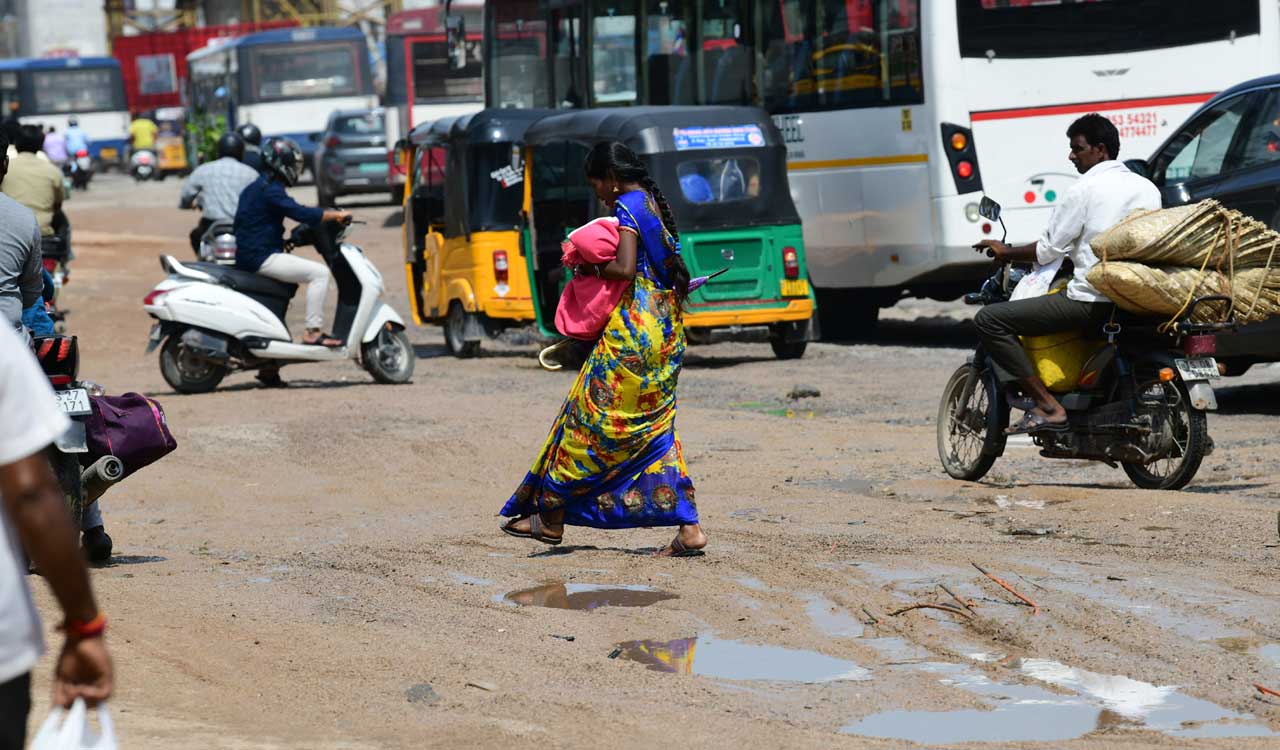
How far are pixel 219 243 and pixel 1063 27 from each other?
22.1 ft

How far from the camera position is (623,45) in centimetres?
1962

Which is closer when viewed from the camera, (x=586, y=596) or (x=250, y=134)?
(x=586, y=596)

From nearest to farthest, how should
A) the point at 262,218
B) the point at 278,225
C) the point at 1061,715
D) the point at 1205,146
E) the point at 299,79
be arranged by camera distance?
the point at 1061,715 → the point at 1205,146 → the point at 262,218 → the point at 278,225 → the point at 299,79

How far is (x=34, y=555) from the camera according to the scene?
3074 mm

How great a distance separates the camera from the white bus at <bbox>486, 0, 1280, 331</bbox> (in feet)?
50.5

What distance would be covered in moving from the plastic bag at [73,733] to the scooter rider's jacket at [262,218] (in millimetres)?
10836

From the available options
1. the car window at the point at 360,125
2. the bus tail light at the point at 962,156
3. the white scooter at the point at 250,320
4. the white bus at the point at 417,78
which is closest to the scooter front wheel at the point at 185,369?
the white scooter at the point at 250,320

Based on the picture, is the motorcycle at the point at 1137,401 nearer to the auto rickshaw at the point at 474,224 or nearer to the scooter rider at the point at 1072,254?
the scooter rider at the point at 1072,254

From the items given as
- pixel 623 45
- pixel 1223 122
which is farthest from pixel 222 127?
pixel 1223 122

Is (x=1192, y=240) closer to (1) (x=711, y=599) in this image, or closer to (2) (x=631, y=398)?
(2) (x=631, y=398)

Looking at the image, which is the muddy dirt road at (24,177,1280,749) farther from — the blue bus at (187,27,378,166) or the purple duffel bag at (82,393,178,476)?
the blue bus at (187,27,378,166)

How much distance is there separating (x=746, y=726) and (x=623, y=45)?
15.3 m

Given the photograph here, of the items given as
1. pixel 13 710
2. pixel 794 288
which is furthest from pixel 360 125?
pixel 13 710

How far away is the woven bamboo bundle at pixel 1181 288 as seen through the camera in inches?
328
